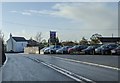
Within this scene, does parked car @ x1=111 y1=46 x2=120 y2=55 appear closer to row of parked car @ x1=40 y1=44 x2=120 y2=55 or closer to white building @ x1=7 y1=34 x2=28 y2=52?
row of parked car @ x1=40 y1=44 x2=120 y2=55

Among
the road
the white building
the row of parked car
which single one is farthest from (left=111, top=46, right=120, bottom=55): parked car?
the white building

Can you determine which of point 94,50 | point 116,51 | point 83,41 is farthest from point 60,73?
point 83,41

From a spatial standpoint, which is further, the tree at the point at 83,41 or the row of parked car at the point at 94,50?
the tree at the point at 83,41

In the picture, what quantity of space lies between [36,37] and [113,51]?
9782cm

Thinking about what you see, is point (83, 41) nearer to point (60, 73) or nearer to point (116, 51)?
point (116, 51)

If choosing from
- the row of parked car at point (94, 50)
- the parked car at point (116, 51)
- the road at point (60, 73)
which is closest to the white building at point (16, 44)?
the row of parked car at point (94, 50)

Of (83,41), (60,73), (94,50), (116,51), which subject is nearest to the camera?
(60,73)

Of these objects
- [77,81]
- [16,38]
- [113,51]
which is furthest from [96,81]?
[16,38]

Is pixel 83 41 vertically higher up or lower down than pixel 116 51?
higher up

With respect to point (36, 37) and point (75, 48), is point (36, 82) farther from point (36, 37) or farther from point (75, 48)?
point (36, 37)

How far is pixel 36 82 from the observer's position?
13.8m

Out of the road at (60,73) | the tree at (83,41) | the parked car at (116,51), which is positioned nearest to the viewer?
the road at (60,73)

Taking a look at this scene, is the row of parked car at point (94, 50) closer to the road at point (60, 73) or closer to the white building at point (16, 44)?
the road at point (60, 73)

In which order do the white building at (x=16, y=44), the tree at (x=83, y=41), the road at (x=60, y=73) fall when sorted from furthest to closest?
the white building at (x=16, y=44) < the tree at (x=83, y=41) < the road at (x=60, y=73)
